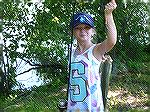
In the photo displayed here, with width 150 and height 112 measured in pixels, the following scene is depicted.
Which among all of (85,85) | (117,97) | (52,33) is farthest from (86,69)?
(52,33)

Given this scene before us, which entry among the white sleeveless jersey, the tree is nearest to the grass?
the tree

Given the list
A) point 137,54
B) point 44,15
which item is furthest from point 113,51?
point 44,15

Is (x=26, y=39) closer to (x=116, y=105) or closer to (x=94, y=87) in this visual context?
(x=116, y=105)

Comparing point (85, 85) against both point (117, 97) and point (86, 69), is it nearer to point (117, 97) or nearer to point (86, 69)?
point (86, 69)

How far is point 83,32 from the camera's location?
1200 millimetres

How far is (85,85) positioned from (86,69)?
47 millimetres

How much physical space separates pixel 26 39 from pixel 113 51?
692 mm

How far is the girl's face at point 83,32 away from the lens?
1194 millimetres

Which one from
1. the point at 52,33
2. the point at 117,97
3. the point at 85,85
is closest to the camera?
the point at 85,85

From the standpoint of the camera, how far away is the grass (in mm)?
2328

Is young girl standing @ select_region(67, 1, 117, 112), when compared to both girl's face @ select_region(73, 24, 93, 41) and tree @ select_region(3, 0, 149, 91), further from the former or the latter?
tree @ select_region(3, 0, 149, 91)

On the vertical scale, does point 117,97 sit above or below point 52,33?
below

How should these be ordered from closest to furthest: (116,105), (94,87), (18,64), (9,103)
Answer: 1. (94,87)
2. (116,105)
3. (9,103)
4. (18,64)

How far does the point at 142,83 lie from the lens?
7.89 ft
